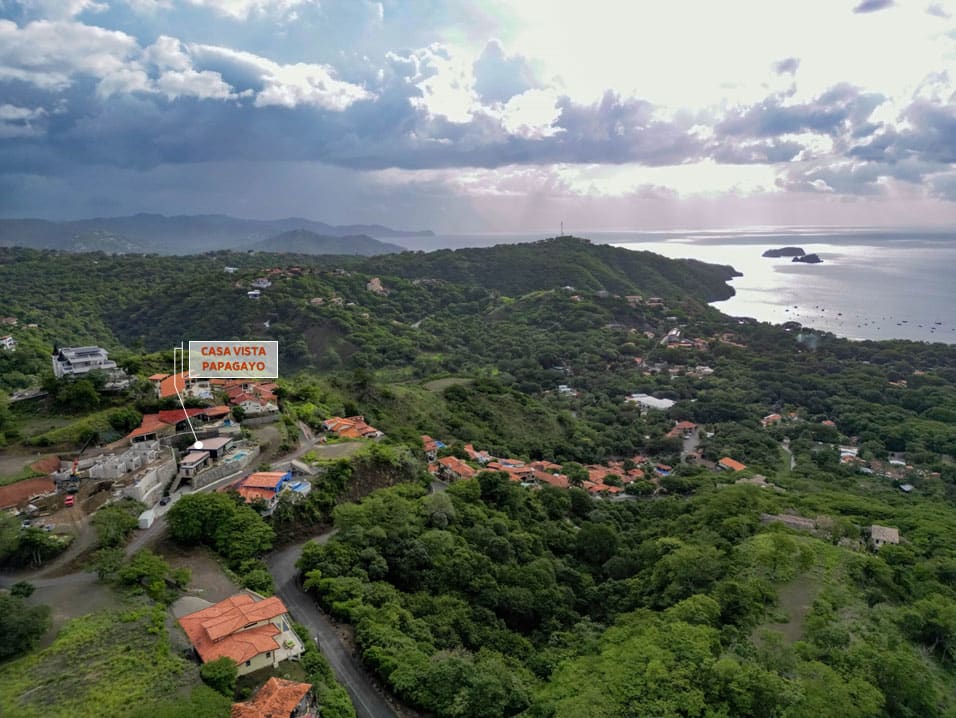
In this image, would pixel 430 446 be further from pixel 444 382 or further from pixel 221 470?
pixel 444 382

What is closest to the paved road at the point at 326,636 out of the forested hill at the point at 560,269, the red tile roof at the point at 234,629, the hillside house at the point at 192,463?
the red tile roof at the point at 234,629

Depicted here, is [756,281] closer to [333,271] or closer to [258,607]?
[333,271]

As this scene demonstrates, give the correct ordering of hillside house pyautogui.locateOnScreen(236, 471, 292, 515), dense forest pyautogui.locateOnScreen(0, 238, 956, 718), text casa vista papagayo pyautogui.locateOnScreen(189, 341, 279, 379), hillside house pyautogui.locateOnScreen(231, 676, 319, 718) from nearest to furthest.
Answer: hillside house pyautogui.locateOnScreen(231, 676, 319, 718) < dense forest pyautogui.locateOnScreen(0, 238, 956, 718) < hillside house pyautogui.locateOnScreen(236, 471, 292, 515) < text casa vista papagayo pyautogui.locateOnScreen(189, 341, 279, 379)

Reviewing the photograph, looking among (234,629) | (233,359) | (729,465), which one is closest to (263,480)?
(233,359)

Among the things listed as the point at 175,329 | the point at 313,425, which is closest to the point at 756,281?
the point at 175,329

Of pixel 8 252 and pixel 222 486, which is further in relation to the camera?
pixel 8 252

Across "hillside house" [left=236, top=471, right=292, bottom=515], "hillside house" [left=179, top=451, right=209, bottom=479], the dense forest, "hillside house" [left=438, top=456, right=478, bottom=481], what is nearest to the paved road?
the dense forest

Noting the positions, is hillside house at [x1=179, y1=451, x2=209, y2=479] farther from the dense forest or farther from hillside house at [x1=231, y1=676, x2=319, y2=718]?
hillside house at [x1=231, y1=676, x2=319, y2=718]
